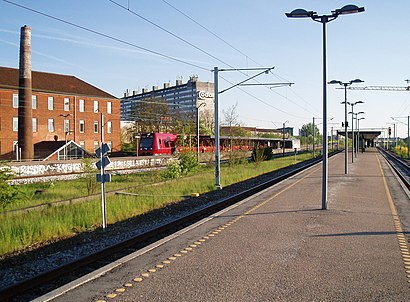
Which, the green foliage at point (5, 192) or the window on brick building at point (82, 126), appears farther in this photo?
the window on brick building at point (82, 126)

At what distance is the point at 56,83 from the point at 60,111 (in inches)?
184

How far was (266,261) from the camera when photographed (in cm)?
749

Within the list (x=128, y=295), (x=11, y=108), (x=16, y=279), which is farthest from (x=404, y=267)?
(x=11, y=108)

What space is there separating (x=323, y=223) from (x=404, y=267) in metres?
3.96

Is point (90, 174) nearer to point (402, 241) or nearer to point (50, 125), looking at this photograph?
point (402, 241)

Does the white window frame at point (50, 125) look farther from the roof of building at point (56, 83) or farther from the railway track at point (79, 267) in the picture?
the railway track at point (79, 267)

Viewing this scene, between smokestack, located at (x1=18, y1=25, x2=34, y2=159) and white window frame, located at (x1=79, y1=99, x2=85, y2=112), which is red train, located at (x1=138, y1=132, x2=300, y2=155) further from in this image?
white window frame, located at (x1=79, y1=99, x2=85, y2=112)

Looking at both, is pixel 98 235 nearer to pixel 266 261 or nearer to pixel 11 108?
pixel 266 261

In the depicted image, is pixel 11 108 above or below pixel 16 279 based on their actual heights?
above

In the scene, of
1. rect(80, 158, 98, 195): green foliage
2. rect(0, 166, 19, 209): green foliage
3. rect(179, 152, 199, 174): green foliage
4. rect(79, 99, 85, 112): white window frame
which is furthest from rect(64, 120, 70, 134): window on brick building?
rect(0, 166, 19, 209): green foliage

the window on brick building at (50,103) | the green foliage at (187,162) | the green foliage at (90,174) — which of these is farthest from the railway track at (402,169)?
the window on brick building at (50,103)

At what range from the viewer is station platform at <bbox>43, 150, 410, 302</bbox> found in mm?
5941

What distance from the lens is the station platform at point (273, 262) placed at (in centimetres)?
594

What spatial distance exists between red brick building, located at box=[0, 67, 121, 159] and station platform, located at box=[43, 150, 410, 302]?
45.4m
